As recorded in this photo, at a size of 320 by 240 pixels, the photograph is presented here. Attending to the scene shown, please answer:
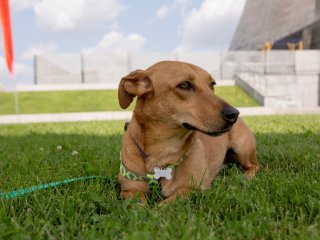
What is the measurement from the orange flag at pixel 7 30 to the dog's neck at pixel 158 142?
12522 mm

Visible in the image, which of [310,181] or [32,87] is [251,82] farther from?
[310,181]

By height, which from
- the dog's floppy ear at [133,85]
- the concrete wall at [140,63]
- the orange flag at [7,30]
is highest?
the orange flag at [7,30]

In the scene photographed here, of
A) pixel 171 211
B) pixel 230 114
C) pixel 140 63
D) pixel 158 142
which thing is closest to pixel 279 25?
pixel 140 63

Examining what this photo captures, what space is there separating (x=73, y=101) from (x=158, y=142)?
22.5 metres

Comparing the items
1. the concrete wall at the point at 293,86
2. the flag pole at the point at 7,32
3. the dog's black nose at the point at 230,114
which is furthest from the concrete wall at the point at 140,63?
the dog's black nose at the point at 230,114

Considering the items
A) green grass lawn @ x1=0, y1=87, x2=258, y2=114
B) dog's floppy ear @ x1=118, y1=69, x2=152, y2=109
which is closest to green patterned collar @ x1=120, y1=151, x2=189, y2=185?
dog's floppy ear @ x1=118, y1=69, x2=152, y2=109

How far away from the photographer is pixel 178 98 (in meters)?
3.38

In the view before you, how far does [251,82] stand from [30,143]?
24123 millimetres

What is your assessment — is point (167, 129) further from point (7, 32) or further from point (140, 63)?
point (140, 63)

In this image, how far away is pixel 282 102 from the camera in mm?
25375

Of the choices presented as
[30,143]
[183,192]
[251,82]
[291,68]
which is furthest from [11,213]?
[291,68]

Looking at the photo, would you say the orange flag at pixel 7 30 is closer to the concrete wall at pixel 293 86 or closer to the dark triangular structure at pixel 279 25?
the concrete wall at pixel 293 86

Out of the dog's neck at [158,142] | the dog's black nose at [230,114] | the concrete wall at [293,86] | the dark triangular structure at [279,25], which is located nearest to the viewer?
the dog's black nose at [230,114]

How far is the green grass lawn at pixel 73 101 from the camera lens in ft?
76.6
